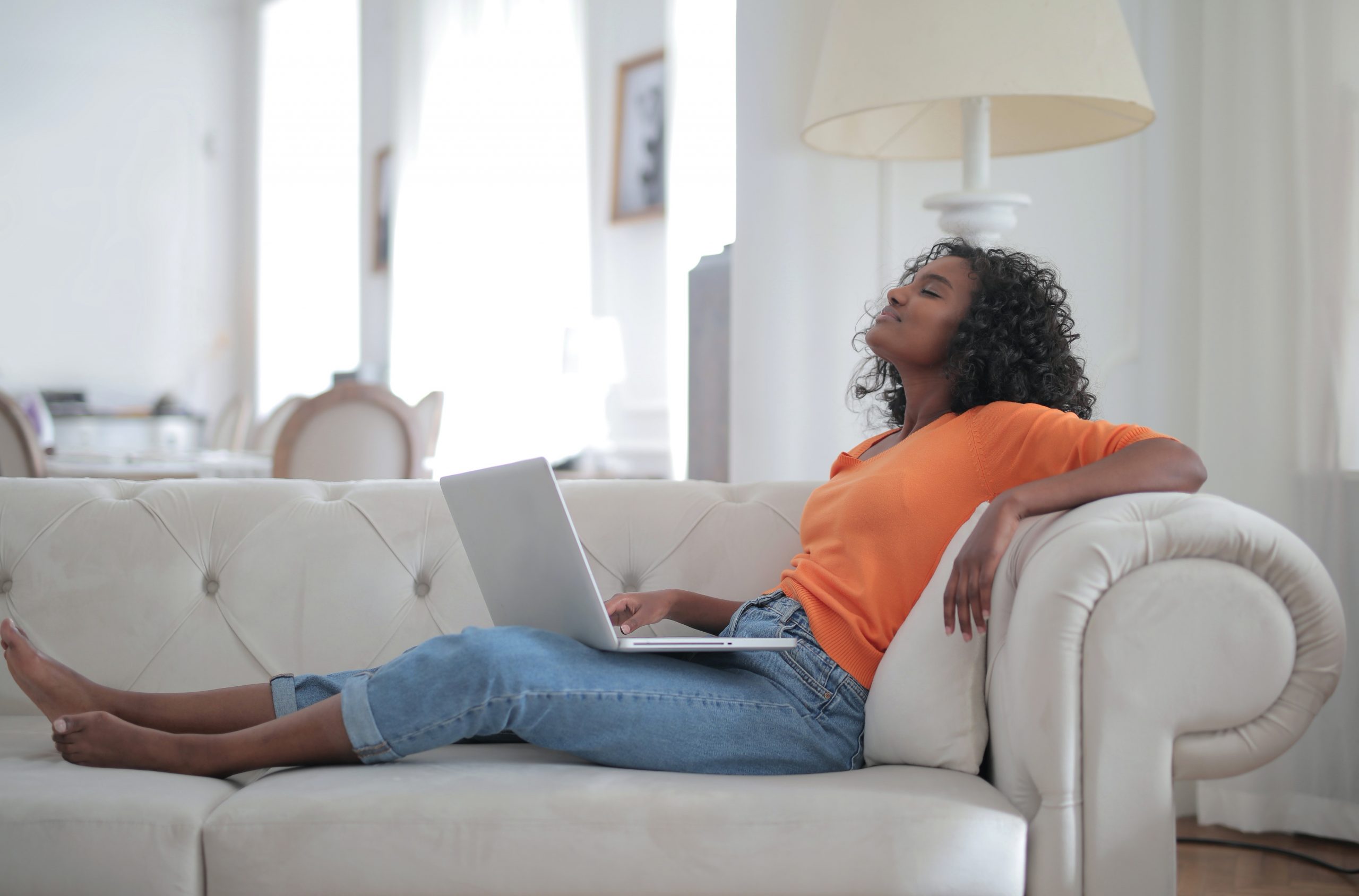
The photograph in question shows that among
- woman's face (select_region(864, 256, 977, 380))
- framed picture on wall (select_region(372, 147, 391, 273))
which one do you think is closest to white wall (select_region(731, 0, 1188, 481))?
woman's face (select_region(864, 256, 977, 380))

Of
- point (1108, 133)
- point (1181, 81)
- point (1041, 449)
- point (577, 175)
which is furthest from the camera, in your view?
point (577, 175)

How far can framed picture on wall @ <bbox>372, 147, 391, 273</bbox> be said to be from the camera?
624 centimetres

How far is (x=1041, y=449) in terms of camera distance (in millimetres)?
1274

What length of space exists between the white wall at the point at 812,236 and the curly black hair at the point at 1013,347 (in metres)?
0.88

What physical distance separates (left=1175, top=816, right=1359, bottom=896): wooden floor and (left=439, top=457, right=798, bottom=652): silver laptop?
111cm

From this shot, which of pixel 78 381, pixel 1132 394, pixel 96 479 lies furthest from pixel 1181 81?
pixel 78 381

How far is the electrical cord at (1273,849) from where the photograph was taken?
6.39 feet

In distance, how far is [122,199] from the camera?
7375 millimetres

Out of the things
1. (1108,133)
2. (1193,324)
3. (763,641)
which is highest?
(1108,133)

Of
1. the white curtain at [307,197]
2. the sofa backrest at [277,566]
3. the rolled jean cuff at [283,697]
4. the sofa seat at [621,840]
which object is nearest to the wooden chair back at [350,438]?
the sofa backrest at [277,566]

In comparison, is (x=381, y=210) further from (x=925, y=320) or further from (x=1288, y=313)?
(x=925, y=320)

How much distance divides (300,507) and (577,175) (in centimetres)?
335

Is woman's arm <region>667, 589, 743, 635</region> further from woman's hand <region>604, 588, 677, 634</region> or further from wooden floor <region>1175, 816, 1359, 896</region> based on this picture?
wooden floor <region>1175, 816, 1359, 896</region>

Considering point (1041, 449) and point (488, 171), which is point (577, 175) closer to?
point (488, 171)
